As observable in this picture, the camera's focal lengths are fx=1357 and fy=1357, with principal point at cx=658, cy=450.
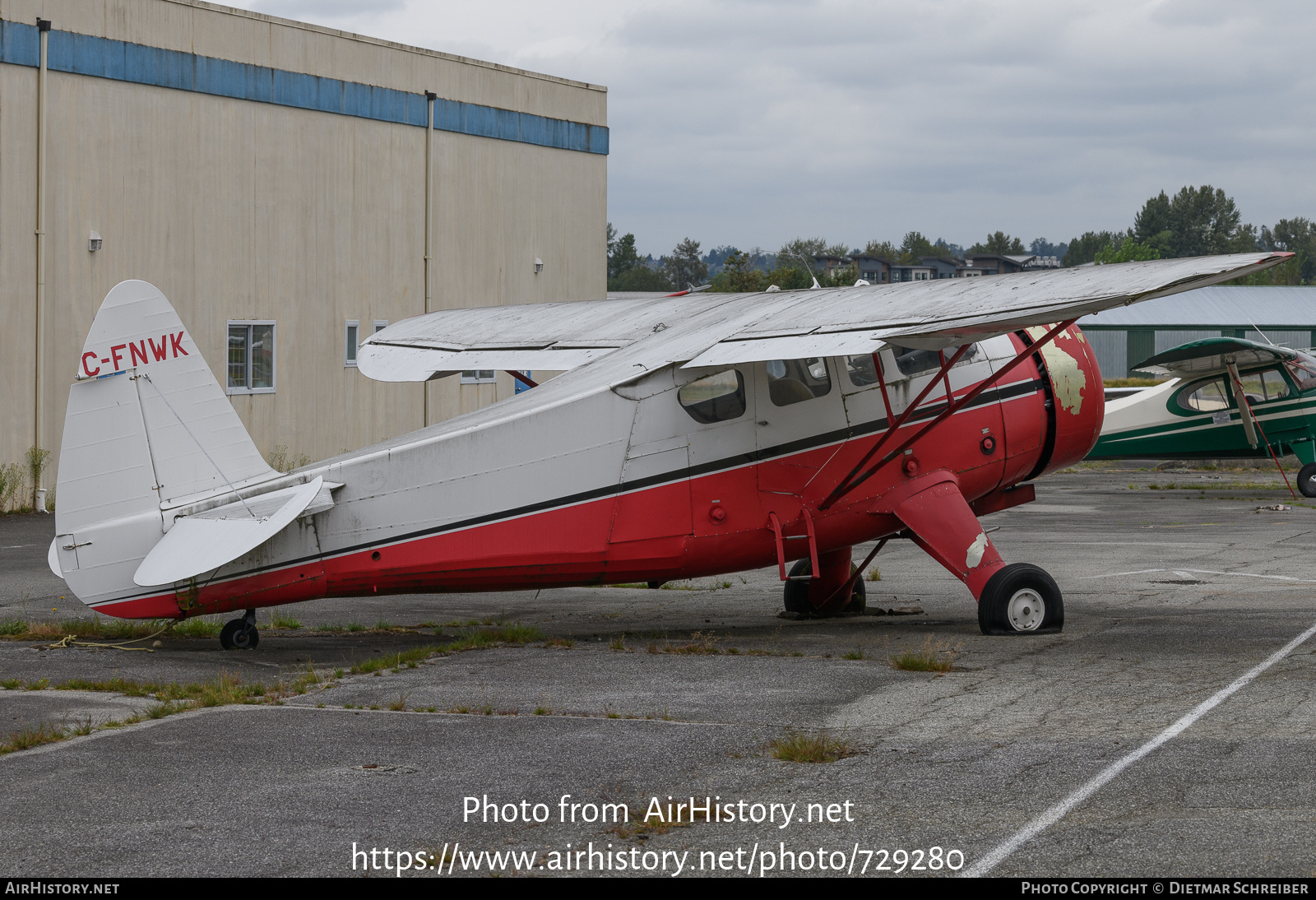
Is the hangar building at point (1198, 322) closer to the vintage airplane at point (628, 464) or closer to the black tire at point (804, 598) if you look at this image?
the black tire at point (804, 598)

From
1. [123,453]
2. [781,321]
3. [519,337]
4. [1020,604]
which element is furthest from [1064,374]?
[123,453]

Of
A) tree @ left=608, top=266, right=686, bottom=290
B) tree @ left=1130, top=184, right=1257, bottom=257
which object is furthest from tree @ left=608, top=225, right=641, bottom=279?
tree @ left=1130, top=184, right=1257, bottom=257

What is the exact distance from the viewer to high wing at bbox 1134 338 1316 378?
23.4 metres

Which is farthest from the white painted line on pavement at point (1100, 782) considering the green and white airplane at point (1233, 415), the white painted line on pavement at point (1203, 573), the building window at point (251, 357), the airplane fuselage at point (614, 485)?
the building window at point (251, 357)

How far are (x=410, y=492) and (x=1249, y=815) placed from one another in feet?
→ 19.8

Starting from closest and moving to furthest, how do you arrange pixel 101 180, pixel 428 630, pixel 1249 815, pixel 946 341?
pixel 1249 815, pixel 946 341, pixel 428 630, pixel 101 180

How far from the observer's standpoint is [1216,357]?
77.6 ft

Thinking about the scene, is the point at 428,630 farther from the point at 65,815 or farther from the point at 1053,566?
the point at 1053,566

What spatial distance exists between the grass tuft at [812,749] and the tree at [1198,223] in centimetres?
14530

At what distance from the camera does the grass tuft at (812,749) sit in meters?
6.96

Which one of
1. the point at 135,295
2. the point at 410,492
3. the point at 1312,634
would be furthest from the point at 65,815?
the point at 1312,634

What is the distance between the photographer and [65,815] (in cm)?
610

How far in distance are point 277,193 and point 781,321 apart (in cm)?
1744

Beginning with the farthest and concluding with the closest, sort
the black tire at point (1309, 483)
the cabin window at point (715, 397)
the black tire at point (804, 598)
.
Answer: the black tire at point (1309, 483) → the black tire at point (804, 598) → the cabin window at point (715, 397)
